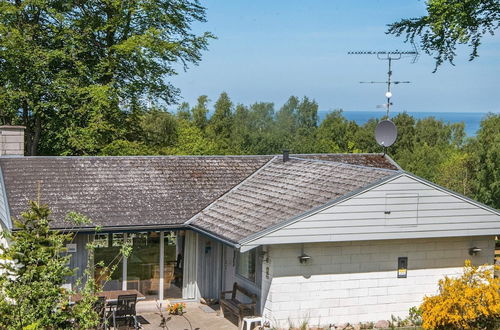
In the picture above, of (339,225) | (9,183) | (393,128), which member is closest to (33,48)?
(9,183)

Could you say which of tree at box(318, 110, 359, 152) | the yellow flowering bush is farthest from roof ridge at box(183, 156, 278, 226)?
tree at box(318, 110, 359, 152)

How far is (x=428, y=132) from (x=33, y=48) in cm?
5440

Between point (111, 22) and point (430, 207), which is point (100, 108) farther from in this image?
point (430, 207)

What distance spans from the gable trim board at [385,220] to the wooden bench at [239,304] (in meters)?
1.92

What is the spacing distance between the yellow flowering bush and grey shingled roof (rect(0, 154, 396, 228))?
661 centimetres

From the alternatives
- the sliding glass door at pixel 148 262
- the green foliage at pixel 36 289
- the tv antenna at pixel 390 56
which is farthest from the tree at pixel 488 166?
Result: the green foliage at pixel 36 289

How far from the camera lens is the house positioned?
14234mm

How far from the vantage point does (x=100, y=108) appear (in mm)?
28594

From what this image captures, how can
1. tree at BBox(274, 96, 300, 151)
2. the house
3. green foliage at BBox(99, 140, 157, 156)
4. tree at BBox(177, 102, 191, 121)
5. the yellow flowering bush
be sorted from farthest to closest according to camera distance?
tree at BBox(274, 96, 300, 151) < tree at BBox(177, 102, 191, 121) < green foliage at BBox(99, 140, 157, 156) < the house < the yellow flowering bush

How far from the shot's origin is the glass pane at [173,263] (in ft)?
56.2

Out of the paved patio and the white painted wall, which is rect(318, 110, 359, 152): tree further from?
the paved patio

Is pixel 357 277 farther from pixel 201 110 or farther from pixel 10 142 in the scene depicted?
pixel 201 110

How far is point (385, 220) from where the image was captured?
47.9 feet

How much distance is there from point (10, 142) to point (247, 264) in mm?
7683
